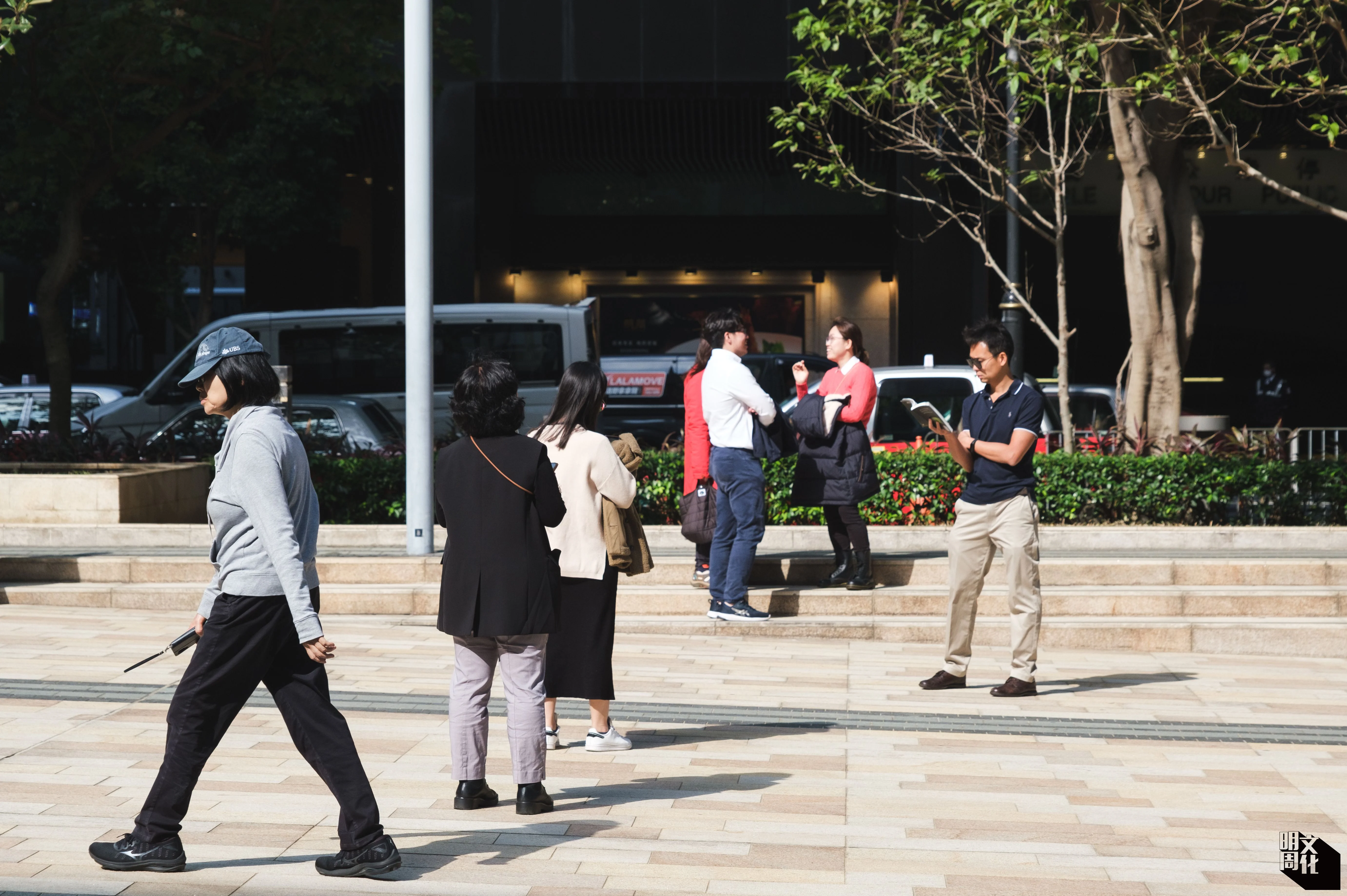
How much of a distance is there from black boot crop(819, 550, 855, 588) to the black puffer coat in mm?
497

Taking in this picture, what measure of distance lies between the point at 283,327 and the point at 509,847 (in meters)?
15.6

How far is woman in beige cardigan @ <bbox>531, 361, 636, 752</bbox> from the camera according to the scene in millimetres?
5465

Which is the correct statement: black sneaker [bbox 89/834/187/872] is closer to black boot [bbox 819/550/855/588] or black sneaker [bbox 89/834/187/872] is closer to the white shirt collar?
the white shirt collar

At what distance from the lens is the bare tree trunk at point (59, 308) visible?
13672 millimetres

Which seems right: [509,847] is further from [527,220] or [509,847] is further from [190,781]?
[527,220]

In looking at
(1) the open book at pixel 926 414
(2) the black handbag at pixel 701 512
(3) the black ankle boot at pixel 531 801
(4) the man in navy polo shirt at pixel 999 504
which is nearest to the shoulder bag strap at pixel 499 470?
(3) the black ankle boot at pixel 531 801

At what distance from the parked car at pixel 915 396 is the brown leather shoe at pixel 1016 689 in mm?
5544

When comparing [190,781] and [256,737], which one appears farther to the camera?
[256,737]

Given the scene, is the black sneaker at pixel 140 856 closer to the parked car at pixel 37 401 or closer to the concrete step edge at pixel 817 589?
the concrete step edge at pixel 817 589

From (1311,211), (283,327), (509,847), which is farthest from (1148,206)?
(1311,211)

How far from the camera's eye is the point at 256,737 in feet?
19.7

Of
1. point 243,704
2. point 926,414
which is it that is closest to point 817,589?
point 926,414

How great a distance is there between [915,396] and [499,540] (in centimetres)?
875

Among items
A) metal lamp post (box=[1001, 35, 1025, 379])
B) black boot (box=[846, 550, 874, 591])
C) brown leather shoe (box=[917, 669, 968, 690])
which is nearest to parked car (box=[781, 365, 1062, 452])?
metal lamp post (box=[1001, 35, 1025, 379])
